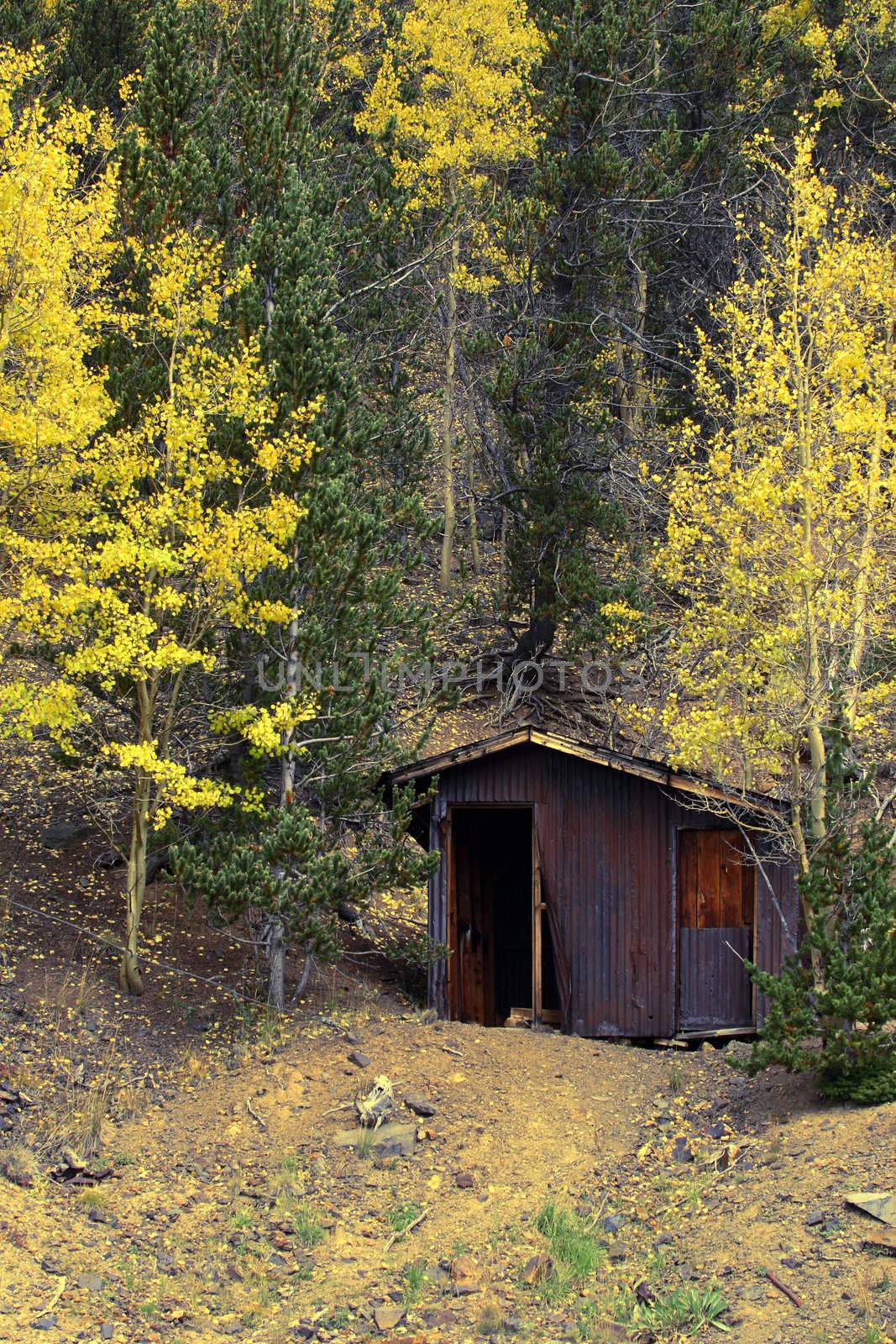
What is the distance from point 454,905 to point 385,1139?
4.90 metres

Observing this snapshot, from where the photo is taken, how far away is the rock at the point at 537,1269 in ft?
34.7

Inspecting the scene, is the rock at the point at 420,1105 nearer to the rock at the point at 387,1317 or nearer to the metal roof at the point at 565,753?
the rock at the point at 387,1317

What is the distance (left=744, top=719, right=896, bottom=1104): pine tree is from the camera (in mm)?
12039

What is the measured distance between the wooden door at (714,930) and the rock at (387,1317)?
7.11 metres

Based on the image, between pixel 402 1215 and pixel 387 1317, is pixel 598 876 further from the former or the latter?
pixel 387 1317

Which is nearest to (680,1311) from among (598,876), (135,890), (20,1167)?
(20,1167)

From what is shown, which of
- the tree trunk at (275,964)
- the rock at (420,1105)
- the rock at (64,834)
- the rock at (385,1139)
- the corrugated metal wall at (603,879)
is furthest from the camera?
the rock at (64,834)

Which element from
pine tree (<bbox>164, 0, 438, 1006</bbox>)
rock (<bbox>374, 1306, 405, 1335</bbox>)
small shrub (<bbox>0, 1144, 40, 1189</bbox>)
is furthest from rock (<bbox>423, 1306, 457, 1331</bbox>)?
pine tree (<bbox>164, 0, 438, 1006</bbox>)

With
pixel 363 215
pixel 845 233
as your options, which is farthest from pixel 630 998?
pixel 363 215

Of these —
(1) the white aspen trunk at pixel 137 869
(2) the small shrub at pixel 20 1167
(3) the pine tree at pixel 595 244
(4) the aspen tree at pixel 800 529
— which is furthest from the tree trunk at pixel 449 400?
(2) the small shrub at pixel 20 1167

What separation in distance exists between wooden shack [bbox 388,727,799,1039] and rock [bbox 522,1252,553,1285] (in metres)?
6.04

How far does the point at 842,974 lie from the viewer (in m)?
12.3

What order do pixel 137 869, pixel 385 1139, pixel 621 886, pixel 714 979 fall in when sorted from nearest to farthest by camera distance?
pixel 385 1139 < pixel 137 869 < pixel 714 979 < pixel 621 886

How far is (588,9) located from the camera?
23.5m
